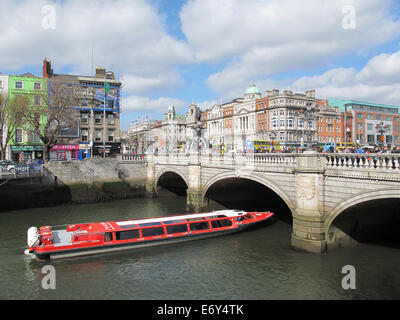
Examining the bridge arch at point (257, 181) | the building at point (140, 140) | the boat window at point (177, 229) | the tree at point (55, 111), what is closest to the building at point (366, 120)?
the building at point (140, 140)

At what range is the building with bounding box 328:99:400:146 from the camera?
91.6 metres

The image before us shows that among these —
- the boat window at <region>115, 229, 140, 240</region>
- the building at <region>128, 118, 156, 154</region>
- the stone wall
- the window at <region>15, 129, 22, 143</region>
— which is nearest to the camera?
the boat window at <region>115, 229, 140, 240</region>

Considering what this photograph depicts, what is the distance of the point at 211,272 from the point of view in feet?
57.0

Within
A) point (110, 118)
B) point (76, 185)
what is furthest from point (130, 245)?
point (110, 118)

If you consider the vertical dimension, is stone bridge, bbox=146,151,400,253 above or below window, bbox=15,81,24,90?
below

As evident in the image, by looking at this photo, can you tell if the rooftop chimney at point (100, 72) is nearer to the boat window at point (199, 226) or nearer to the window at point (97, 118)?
the window at point (97, 118)

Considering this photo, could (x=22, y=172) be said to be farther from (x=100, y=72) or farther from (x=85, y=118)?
(x=100, y=72)

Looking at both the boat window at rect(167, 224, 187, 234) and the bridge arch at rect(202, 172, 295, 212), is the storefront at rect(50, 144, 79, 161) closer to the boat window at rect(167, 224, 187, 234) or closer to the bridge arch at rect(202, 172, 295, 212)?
the bridge arch at rect(202, 172, 295, 212)

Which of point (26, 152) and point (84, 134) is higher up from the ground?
point (84, 134)

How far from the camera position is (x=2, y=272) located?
17.0 meters

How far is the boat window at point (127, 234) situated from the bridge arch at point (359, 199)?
1232 cm

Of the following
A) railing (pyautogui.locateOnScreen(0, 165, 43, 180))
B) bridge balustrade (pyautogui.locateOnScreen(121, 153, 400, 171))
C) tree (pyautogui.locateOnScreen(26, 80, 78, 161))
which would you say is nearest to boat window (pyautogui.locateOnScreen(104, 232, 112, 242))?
bridge balustrade (pyautogui.locateOnScreen(121, 153, 400, 171))

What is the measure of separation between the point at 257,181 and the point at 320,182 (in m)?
5.62
